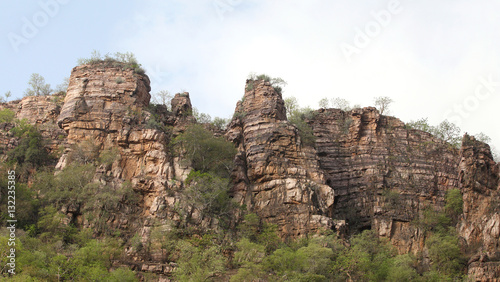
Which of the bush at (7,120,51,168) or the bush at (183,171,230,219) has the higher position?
the bush at (7,120,51,168)

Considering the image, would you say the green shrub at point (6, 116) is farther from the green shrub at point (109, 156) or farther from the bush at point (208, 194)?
the bush at point (208, 194)

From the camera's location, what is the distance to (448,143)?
6988 cm

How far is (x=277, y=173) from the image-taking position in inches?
2249

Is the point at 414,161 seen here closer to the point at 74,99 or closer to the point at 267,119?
the point at 267,119

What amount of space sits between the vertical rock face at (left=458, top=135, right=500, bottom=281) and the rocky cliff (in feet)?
0.34

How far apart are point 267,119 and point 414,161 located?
1819 centimetres

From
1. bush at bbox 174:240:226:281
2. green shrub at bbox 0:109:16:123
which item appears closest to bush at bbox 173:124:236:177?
bush at bbox 174:240:226:281

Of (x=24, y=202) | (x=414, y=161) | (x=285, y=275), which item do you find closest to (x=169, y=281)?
(x=285, y=275)

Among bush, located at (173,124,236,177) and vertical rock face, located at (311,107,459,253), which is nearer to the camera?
bush, located at (173,124,236,177)

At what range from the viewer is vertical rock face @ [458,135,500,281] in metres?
50.6

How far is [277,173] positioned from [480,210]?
19.5 meters

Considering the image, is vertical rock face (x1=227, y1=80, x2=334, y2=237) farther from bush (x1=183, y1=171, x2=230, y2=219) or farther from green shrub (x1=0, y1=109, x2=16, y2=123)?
green shrub (x1=0, y1=109, x2=16, y2=123)

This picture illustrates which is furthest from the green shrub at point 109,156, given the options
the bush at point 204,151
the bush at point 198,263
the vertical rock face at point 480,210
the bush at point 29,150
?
the vertical rock face at point 480,210

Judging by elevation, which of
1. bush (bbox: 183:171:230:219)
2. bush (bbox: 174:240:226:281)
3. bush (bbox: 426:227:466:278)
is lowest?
bush (bbox: 174:240:226:281)
